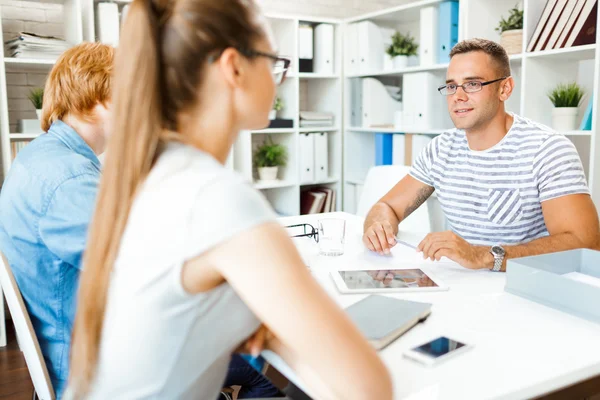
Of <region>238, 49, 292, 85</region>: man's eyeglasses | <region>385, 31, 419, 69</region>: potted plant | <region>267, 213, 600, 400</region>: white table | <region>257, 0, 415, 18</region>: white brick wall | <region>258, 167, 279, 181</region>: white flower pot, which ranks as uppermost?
<region>257, 0, 415, 18</region>: white brick wall

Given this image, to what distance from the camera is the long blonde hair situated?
772 millimetres

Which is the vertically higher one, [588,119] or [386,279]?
[588,119]

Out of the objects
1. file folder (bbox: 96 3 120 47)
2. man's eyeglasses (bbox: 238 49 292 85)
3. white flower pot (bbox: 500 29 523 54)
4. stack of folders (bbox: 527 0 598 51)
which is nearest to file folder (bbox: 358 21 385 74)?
white flower pot (bbox: 500 29 523 54)

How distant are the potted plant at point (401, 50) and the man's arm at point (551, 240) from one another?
215 cm

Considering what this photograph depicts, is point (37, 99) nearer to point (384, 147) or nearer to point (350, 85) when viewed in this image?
point (350, 85)

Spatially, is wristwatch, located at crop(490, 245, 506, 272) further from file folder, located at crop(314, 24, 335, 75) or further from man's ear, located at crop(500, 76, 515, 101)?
file folder, located at crop(314, 24, 335, 75)

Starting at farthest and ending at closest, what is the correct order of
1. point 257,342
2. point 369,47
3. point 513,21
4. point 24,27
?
point 369,47
point 24,27
point 513,21
point 257,342

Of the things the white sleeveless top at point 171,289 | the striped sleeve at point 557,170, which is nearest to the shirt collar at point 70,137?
the white sleeveless top at point 171,289

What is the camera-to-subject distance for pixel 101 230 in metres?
0.79

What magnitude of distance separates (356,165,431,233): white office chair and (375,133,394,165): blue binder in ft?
3.97

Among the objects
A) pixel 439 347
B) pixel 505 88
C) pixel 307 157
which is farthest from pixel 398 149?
pixel 439 347

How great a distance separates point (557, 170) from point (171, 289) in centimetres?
145

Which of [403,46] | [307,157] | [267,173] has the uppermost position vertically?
[403,46]

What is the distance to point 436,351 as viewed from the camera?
1023 millimetres
